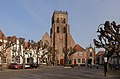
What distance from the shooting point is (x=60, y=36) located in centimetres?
10762

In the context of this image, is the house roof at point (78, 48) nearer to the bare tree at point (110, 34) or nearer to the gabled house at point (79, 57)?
the gabled house at point (79, 57)

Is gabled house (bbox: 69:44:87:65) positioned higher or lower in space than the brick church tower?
lower

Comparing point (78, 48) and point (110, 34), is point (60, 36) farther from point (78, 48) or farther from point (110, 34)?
point (110, 34)

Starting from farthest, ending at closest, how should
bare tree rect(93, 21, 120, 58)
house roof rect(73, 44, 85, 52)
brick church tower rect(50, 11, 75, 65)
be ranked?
house roof rect(73, 44, 85, 52), brick church tower rect(50, 11, 75, 65), bare tree rect(93, 21, 120, 58)

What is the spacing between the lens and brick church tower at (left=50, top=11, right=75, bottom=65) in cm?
10694

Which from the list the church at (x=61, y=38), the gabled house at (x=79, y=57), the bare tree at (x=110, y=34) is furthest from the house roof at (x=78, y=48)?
the bare tree at (x=110, y=34)

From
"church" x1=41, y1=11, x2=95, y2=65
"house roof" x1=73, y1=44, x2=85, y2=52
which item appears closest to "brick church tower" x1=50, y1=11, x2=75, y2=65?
"church" x1=41, y1=11, x2=95, y2=65

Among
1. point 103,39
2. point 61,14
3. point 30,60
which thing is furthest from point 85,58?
point 103,39

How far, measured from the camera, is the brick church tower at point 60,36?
4210 inches

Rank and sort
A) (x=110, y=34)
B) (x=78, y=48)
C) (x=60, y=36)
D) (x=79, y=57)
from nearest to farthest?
(x=110, y=34), (x=60, y=36), (x=79, y=57), (x=78, y=48)

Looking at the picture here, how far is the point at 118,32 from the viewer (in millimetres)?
36281

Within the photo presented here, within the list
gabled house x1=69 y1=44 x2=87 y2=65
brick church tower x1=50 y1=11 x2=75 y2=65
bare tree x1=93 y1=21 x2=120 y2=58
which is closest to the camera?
bare tree x1=93 y1=21 x2=120 y2=58

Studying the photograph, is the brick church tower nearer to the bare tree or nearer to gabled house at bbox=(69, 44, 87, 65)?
gabled house at bbox=(69, 44, 87, 65)

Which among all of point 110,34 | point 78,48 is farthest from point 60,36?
point 110,34
